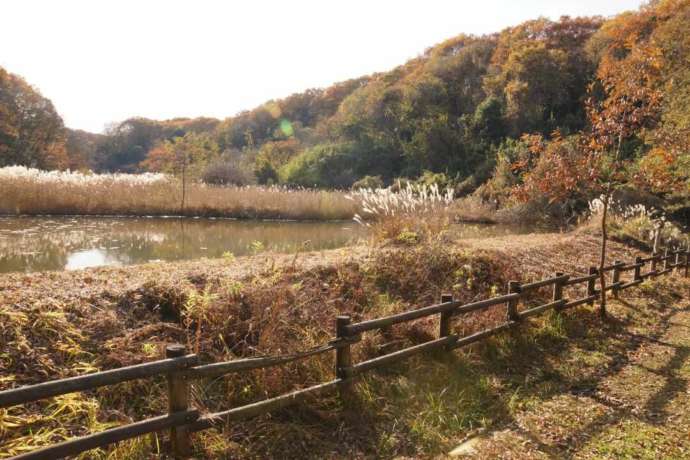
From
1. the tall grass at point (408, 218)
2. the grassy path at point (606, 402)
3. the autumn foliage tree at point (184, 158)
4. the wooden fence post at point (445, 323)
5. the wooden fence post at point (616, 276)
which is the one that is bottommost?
the grassy path at point (606, 402)

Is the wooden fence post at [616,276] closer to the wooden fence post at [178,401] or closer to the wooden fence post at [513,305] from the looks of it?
the wooden fence post at [513,305]

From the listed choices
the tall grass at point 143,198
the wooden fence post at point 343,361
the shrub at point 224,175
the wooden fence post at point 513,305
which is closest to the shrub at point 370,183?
the shrub at point 224,175

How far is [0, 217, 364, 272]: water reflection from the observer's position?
871 cm

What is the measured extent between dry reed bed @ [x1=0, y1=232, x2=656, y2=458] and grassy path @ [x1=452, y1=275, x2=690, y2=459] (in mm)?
576

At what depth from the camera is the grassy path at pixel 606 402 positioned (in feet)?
12.4

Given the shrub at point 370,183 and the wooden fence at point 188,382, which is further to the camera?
the shrub at point 370,183

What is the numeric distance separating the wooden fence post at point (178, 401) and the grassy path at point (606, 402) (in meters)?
1.96

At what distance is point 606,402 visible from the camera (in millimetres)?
4590

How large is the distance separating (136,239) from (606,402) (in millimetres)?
10089

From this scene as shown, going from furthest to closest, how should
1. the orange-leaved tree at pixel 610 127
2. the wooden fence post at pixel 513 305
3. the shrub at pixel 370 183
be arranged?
1. the shrub at pixel 370 183
2. the orange-leaved tree at pixel 610 127
3. the wooden fence post at pixel 513 305

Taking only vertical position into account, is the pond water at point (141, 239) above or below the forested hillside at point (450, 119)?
below

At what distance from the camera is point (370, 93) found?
37.9 meters

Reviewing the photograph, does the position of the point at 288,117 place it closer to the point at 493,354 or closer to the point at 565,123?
the point at 565,123

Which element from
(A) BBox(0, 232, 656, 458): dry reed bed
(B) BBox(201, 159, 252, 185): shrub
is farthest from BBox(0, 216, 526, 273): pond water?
(B) BBox(201, 159, 252, 185): shrub
